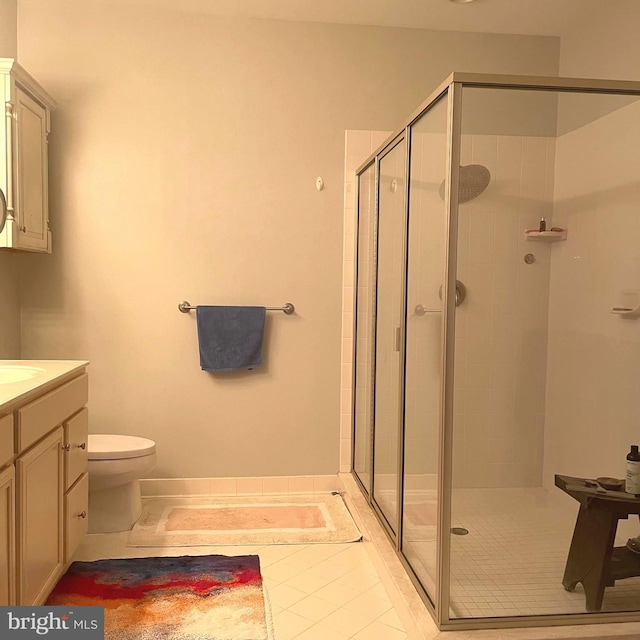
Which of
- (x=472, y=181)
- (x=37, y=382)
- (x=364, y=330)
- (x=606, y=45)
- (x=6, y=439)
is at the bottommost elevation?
(x=6, y=439)

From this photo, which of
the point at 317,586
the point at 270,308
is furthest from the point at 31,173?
the point at 317,586

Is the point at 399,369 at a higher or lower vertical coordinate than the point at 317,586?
Answer: higher

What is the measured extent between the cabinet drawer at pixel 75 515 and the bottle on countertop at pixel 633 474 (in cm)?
191

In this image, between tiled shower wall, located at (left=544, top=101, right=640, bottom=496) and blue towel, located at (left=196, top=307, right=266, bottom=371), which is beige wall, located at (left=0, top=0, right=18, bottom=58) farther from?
tiled shower wall, located at (left=544, top=101, right=640, bottom=496)

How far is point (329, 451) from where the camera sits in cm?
383

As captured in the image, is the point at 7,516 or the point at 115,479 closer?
the point at 7,516

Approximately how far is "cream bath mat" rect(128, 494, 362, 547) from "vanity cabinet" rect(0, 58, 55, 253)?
140 cm

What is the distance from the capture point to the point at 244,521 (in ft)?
11.0

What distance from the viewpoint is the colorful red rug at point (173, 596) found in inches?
90.4

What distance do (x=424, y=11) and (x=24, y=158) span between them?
2.06 m

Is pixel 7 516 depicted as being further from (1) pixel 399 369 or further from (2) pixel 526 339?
(2) pixel 526 339

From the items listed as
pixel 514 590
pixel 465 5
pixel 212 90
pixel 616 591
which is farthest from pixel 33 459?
pixel 465 5

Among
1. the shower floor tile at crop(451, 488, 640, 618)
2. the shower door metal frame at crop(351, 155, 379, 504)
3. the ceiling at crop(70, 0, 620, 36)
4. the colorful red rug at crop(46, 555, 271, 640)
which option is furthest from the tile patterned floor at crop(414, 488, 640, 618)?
the ceiling at crop(70, 0, 620, 36)

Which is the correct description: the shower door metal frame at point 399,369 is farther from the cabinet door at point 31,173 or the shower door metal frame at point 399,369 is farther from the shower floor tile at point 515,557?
the cabinet door at point 31,173
